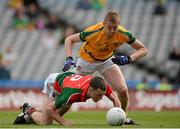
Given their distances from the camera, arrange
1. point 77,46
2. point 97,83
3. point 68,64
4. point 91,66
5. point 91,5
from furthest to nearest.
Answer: point 91,5, point 77,46, point 91,66, point 68,64, point 97,83

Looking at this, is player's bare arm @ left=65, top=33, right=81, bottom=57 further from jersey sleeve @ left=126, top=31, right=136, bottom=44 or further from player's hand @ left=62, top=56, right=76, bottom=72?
jersey sleeve @ left=126, top=31, right=136, bottom=44

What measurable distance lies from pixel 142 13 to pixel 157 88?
274 inches

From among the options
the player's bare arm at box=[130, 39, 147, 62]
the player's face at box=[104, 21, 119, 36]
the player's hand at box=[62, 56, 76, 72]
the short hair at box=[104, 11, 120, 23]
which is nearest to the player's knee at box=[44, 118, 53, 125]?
the player's hand at box=[62, 56, 76, 72]

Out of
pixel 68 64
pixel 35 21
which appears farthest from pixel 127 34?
pixel 35 21

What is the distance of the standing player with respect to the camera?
1606cm

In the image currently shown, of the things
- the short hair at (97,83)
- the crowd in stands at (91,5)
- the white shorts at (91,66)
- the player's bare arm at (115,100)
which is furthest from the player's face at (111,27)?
the crowd in stands at (91,5)

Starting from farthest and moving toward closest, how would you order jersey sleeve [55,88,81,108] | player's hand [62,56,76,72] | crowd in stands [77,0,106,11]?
1. crowd in stands [77,0,106,11]
2. player's hand [62,56,76,72]
3. jersey sleeve [55,88,81,108]

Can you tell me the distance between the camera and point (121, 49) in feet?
101

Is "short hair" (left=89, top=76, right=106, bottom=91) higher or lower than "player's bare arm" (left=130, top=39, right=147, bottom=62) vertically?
lower

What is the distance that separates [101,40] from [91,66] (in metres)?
0.81

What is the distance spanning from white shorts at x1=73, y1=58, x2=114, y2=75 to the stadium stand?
12.6 m

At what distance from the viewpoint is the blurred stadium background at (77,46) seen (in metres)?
26.2

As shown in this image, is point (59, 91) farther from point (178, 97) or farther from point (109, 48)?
point (178, 97)

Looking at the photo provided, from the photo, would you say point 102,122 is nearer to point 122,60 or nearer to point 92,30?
point 122,60
